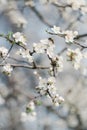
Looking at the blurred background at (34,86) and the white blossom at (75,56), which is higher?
the white blossom at (75,56)

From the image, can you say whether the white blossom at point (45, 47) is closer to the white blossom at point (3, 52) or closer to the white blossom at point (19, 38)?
the white blossom at point (19, 38)

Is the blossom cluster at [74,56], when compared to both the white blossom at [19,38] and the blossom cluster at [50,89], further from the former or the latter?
the white blossom at [19,38]

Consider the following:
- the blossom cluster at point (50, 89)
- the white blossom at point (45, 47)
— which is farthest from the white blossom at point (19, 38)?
the blossom cluster at point (50, 89)

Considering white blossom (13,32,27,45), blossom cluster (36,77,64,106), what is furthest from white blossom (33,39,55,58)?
blossom cluster (36,77,64,106)

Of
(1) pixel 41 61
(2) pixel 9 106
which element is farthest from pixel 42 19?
(2) pixel 9 106

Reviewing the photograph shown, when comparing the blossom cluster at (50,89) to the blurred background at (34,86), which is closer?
the blossom cluster at (50,89)

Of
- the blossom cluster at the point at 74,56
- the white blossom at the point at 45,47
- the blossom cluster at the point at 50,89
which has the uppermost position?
the white blossom at the point at 45,47

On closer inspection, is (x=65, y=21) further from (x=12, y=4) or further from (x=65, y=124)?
(x=65, y=124)

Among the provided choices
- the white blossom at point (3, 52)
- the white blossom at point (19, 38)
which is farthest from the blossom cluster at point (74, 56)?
the white blossom at point (3, 52)

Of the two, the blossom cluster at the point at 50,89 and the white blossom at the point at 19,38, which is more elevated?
the white blossom at the point at 19,38

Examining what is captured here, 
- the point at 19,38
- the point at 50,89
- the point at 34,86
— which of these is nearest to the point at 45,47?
the point at 19,38
